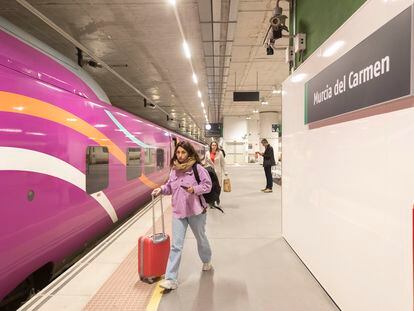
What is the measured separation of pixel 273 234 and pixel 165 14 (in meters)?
4.57

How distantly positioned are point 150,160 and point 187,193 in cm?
460

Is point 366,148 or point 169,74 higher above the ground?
point 169,74

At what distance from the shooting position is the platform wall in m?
1.78

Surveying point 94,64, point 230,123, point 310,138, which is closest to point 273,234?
point 310,138

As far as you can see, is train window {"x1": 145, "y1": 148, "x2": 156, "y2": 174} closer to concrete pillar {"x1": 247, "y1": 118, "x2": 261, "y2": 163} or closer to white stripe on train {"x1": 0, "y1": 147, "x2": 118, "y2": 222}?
white stripe on train {"x1": 0, "y1": 147, "x2": 118, "y2": 222}

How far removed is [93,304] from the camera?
8.83 ft

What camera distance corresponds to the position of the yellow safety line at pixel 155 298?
268 cm

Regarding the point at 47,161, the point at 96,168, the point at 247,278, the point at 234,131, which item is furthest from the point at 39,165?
the point at 234,131

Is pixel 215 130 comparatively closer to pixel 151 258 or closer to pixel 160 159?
pixel 160 159

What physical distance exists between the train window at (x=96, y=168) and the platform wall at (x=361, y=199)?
257 cm

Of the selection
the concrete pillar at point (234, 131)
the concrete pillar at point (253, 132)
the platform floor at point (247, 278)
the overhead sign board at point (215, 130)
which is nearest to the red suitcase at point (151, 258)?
the platform floor at point (247, 278)

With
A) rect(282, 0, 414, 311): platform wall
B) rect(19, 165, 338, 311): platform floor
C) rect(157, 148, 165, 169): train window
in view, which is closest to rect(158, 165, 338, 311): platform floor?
rect(19, 165, 338, 311): platform floor

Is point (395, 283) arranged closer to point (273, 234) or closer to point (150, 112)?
point (273, 234)

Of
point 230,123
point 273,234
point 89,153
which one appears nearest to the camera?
point 89,153
